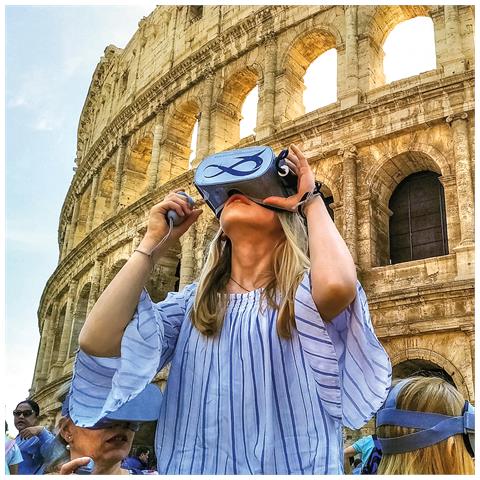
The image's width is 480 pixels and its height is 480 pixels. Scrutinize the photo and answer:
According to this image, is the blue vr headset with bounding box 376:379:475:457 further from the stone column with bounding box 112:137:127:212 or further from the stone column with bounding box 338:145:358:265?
the stone column with bounding box 112:137:127:212

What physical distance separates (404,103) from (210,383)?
1137 cm

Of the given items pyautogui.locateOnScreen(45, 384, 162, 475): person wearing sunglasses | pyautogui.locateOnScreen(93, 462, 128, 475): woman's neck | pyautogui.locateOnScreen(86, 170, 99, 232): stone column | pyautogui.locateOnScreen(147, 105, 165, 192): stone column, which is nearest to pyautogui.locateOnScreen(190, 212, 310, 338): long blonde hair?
pyautogui.locateOnScreen(45, 384, 162, 475): person wearing sunglasses

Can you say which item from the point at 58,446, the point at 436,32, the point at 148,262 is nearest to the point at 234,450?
the point at 148,262

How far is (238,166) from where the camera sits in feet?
6.72

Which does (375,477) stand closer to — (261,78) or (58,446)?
(58,446)

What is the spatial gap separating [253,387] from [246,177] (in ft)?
2.13

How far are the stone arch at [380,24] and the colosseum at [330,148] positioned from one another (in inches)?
1.3

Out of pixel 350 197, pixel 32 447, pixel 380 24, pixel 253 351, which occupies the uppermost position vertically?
pixel 380 24

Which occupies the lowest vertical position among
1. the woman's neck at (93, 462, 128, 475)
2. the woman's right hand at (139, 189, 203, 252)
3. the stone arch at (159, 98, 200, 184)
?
the woman's neck at (93, 462, 128, 475)

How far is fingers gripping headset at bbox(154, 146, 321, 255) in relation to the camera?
2000mm

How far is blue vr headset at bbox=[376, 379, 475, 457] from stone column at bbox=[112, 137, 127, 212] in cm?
1723

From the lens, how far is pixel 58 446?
283 cm

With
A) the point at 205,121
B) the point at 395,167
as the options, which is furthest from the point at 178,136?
the point at 395,167

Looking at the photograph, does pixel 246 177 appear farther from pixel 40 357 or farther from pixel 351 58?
pixel 40 357
